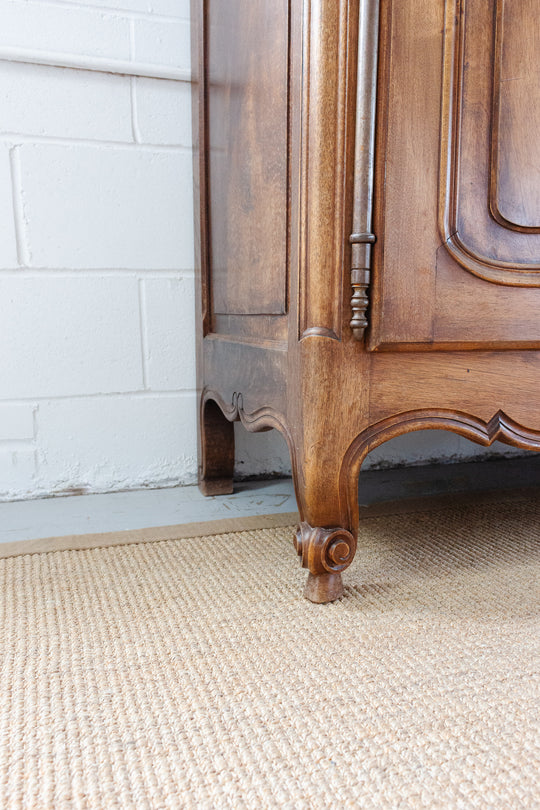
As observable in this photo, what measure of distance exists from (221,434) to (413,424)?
0.45 meters

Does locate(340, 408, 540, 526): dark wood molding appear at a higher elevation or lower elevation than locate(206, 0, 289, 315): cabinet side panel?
lower

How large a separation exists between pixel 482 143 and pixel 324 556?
0.39 metres

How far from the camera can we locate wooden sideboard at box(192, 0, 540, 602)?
52cm

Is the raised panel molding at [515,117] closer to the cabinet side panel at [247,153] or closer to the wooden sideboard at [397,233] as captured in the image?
the wooden sideboard at [397,233]

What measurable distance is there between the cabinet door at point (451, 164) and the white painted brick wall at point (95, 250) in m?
0.50

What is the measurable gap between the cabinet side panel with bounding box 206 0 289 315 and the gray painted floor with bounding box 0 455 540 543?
11.2 inches

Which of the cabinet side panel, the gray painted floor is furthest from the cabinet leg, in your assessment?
the cabinet side panel

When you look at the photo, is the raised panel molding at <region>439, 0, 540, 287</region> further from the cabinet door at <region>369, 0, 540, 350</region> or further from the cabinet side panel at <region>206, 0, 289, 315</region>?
the cabinet side panel at <region>206, 0, 289, 315</region>

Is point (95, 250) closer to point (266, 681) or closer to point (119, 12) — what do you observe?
point (119, 12)

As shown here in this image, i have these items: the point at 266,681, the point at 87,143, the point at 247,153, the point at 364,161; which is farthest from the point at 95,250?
the point at 266,681

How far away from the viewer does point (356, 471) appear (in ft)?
1.83

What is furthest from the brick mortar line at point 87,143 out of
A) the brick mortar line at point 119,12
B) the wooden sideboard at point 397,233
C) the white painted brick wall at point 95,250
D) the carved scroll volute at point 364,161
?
the carved scroll volute at point 364,161

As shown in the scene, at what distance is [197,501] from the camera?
3.02ft

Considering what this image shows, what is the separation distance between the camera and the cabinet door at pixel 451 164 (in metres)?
0.52
